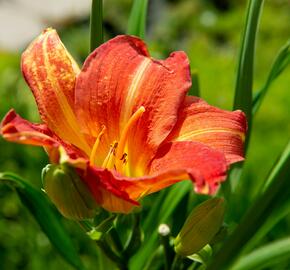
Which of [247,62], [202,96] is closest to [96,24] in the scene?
[247,62]

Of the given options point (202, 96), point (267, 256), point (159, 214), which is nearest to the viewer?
point (267, 256)

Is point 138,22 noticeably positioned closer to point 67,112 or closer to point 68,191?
point 67,112

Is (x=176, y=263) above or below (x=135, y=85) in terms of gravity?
below

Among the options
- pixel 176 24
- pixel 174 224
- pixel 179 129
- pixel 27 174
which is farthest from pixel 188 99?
pixel 176 24

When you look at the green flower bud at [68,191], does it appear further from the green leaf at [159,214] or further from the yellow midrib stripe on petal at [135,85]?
the green leaf at [159,214]

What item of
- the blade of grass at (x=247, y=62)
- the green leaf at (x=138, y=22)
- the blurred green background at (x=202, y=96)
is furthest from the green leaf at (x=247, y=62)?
the blurred green background at (x=202, y=96)
